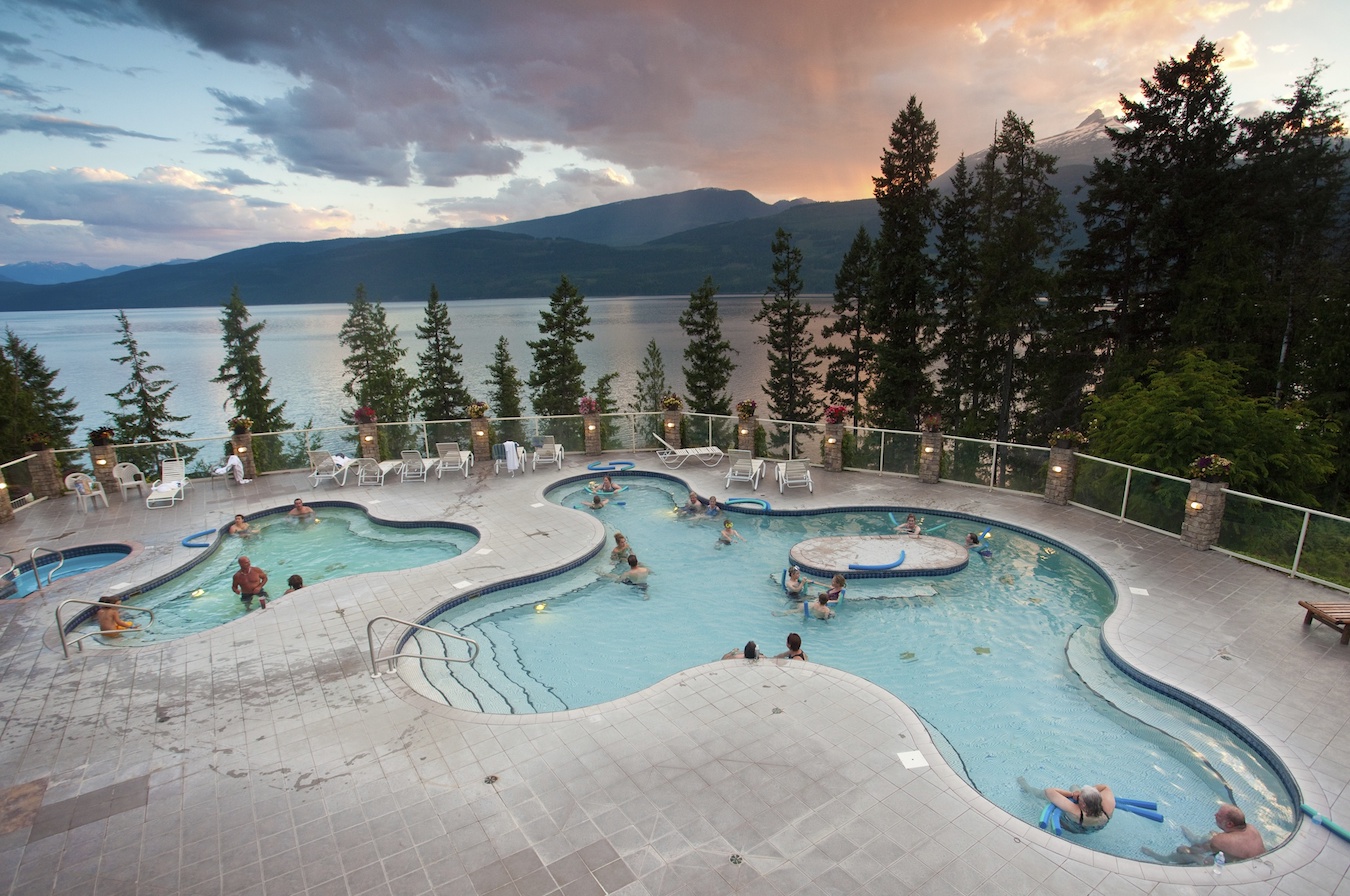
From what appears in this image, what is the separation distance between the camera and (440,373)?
4444 centimetres

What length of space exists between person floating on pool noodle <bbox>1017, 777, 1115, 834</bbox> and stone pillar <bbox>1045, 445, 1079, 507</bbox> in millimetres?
10143

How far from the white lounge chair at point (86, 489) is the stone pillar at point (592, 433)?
486 inches

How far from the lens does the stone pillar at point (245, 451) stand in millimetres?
18109

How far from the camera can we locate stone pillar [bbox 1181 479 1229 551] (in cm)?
1221

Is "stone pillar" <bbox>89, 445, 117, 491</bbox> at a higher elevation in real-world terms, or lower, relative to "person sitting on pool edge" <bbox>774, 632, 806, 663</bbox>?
higher

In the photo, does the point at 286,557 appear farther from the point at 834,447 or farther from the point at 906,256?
the point at 906,256

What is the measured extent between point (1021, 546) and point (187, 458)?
21.6 m

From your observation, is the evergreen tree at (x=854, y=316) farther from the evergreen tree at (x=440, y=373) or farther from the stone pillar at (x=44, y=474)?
the stone pillar at (x=44, y=474)

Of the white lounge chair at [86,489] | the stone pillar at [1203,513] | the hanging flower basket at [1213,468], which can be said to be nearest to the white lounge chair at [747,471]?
the stone pillar at [1203,513]

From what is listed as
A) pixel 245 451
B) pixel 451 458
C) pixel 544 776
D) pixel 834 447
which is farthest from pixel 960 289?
pixel 544 776

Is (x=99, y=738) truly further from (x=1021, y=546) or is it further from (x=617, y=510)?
(x=1021, y=546)

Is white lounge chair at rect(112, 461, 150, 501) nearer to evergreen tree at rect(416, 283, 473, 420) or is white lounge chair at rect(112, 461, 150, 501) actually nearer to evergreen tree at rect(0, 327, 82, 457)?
evergreen tree at rect(0, 327, 82, 457)

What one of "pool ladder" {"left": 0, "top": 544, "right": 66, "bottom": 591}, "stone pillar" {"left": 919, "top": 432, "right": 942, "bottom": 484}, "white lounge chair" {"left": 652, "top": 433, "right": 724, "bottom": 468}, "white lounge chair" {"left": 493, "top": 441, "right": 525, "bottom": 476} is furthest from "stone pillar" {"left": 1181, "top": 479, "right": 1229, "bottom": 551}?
"pool ladder" {"left": 0, "top": 544, "right": 66, "bottom": 591}

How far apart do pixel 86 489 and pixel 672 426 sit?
15.1 metres
